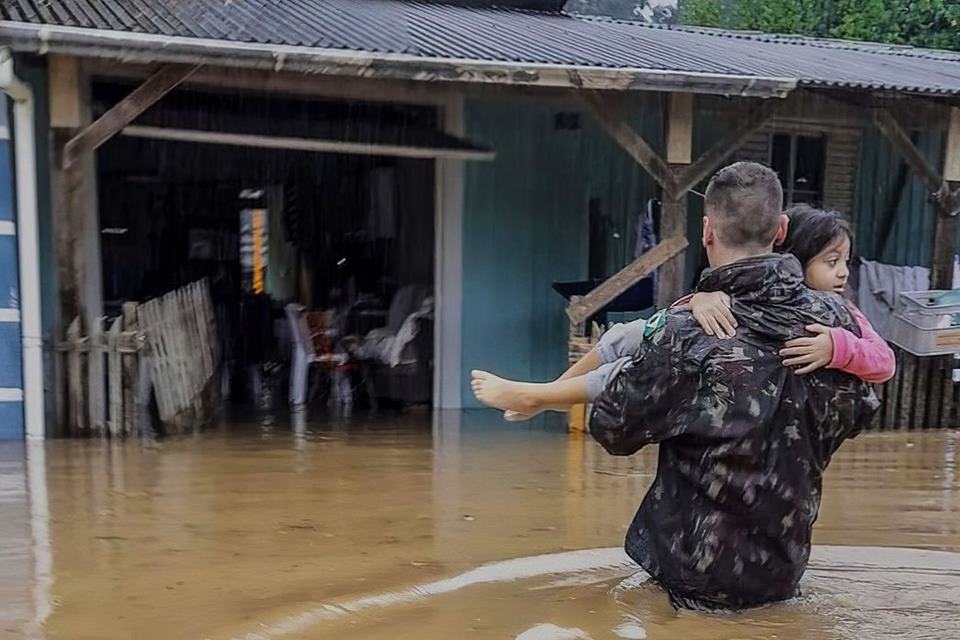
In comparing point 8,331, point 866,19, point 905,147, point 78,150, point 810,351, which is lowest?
point 8,331

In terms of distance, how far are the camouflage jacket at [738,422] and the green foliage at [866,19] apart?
16.2 meters

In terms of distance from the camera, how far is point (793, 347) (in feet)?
9.11

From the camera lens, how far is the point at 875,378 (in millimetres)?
2881

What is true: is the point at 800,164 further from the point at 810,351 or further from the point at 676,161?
the point at 810,351

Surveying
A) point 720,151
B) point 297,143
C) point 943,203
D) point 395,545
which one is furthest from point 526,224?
point 395,545

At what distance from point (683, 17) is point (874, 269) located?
1708 centimetres

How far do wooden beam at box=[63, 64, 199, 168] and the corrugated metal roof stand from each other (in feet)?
0.87

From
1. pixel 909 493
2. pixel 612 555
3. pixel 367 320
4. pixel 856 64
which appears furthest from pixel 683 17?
pixel 612 555

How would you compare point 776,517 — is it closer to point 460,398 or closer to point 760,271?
A: point 760,271

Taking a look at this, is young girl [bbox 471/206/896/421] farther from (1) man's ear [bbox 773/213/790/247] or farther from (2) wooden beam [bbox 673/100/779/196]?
(2) wooden beam [bbox 673/100/779/196]

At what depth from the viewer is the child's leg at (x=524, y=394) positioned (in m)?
2.77

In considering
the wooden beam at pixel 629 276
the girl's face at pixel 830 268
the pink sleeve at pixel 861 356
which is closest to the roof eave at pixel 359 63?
the wooden beam at pixel 629 276

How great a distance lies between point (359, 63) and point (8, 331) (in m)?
3.03

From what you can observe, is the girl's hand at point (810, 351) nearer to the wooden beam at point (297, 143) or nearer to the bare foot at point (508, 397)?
the bare foot at point (508, 397)
